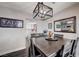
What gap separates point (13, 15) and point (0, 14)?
20cm

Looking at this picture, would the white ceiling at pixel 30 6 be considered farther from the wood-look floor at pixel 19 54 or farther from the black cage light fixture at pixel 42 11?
the wood-look floor at pixel 19 54

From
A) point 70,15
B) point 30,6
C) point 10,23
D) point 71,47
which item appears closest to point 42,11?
point 30,6

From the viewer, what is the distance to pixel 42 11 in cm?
143

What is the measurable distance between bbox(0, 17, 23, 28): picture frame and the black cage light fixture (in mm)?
289

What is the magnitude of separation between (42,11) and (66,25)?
48 centimetres

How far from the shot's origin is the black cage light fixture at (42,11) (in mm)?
1408

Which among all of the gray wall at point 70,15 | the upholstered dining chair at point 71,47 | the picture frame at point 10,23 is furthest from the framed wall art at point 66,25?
the picture frame at point 10,23

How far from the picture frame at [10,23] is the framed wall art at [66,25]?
641 millimetres

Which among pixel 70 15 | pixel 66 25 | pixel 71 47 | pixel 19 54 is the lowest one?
pixel 19 54

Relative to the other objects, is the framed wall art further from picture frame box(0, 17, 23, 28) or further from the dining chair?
picture frame box(0, 17, 23, 28)

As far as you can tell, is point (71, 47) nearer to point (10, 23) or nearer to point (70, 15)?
point (70, 15)

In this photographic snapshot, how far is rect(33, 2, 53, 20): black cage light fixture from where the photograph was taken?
1.41 metres

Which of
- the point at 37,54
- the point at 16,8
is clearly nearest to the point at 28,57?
the point at 37,54

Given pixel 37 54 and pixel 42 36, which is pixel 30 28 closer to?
pixel 42 36
